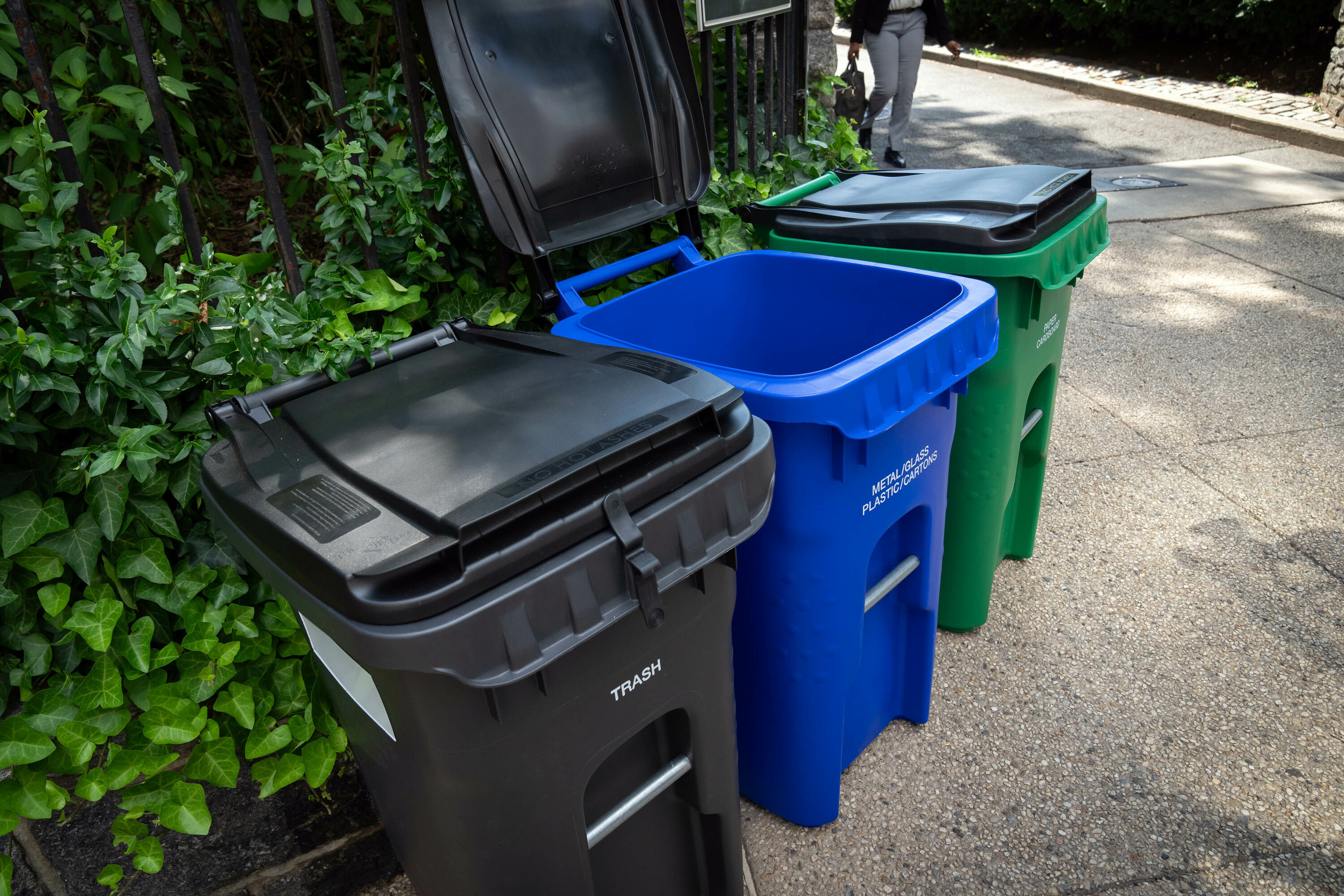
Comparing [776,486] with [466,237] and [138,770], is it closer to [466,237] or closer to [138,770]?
[466,237]

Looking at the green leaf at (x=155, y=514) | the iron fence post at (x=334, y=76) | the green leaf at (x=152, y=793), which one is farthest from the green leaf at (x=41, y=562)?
the iron fence post at (x=334, y=76)

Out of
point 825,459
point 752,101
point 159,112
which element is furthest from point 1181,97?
point 159,112

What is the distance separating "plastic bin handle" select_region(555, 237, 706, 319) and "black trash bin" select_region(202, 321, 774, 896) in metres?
0.45

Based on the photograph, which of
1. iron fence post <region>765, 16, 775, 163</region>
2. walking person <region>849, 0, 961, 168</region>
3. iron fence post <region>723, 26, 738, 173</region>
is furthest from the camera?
walking person <region>849, 0, 961, 168</region>

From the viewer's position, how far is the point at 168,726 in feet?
4.95

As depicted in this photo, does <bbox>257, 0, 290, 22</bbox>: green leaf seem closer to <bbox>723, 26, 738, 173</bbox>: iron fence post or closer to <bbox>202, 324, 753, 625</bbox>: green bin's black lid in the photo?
<bbox>202, 324, 753, 625</bbox>: green bin's black lid

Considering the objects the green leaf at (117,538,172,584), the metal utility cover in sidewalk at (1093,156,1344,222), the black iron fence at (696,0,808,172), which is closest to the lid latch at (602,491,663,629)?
the green leaf at (117,538,172,584)

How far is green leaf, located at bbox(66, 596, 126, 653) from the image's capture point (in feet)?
4.75

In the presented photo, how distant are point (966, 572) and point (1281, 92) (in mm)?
9284

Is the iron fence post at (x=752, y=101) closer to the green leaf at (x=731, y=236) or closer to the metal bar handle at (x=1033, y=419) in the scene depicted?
the green leaf at (x=731, y=236)

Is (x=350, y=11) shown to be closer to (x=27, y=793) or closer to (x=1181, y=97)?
(x=27, y=793)

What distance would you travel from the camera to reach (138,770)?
5.03 feet

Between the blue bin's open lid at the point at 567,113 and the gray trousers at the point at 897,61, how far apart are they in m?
5.22

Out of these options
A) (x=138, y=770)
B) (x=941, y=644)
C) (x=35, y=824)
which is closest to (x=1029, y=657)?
(x=941, y=644)
